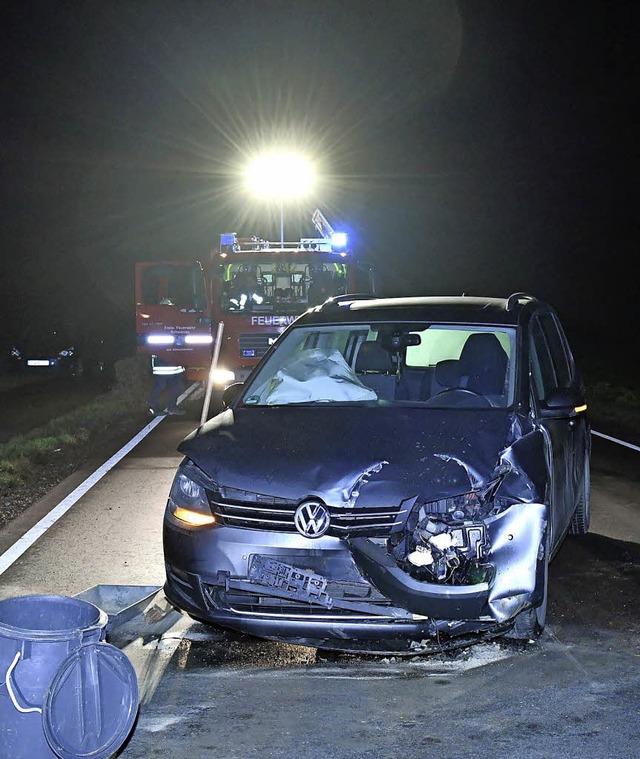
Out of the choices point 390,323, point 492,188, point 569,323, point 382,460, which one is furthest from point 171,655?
point 492,188

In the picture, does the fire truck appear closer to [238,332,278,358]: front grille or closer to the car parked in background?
[238,332,278,358]: front grille

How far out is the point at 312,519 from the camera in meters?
5.43

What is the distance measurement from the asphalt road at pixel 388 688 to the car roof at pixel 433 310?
1645mm

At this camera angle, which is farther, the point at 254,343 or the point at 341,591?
the point at 254,343

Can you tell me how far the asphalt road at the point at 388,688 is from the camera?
15.2ft

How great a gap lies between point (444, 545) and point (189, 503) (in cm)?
125

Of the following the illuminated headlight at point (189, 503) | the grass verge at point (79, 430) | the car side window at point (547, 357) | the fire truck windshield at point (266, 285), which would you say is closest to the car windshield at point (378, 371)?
the car side window at point (547, 357)

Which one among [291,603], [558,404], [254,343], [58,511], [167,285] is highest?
[558,404]

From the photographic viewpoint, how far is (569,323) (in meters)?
67.5

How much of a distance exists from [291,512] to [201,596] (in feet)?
1.94

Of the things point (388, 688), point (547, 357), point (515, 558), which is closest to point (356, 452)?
point (515, 558)

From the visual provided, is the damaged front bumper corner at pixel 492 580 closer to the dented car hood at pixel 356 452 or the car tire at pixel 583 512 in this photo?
the dented car hood at pixel 356 452

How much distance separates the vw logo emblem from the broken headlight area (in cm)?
31

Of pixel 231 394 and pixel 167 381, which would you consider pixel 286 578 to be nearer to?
pixel 231 394
